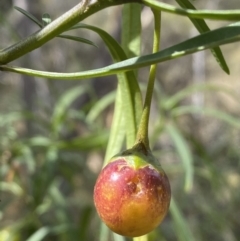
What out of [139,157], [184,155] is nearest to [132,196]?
[139,157]

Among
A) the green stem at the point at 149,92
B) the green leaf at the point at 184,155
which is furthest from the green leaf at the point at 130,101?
the green leaf at the point at 184,155

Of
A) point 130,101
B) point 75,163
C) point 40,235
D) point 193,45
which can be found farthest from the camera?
point 75,163

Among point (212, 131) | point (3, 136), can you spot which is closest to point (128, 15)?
point (3, 136)

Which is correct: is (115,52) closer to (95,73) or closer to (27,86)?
(95,73)

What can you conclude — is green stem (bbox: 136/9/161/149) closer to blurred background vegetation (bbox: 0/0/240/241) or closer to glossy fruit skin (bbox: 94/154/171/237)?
glossy fruit skin (bbox: 94/154/171/237)

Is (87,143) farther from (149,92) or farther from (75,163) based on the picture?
(149,92)

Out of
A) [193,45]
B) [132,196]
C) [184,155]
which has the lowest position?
[184,155]

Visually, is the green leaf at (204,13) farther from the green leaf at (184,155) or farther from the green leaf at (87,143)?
the green leaf at (87,143)
